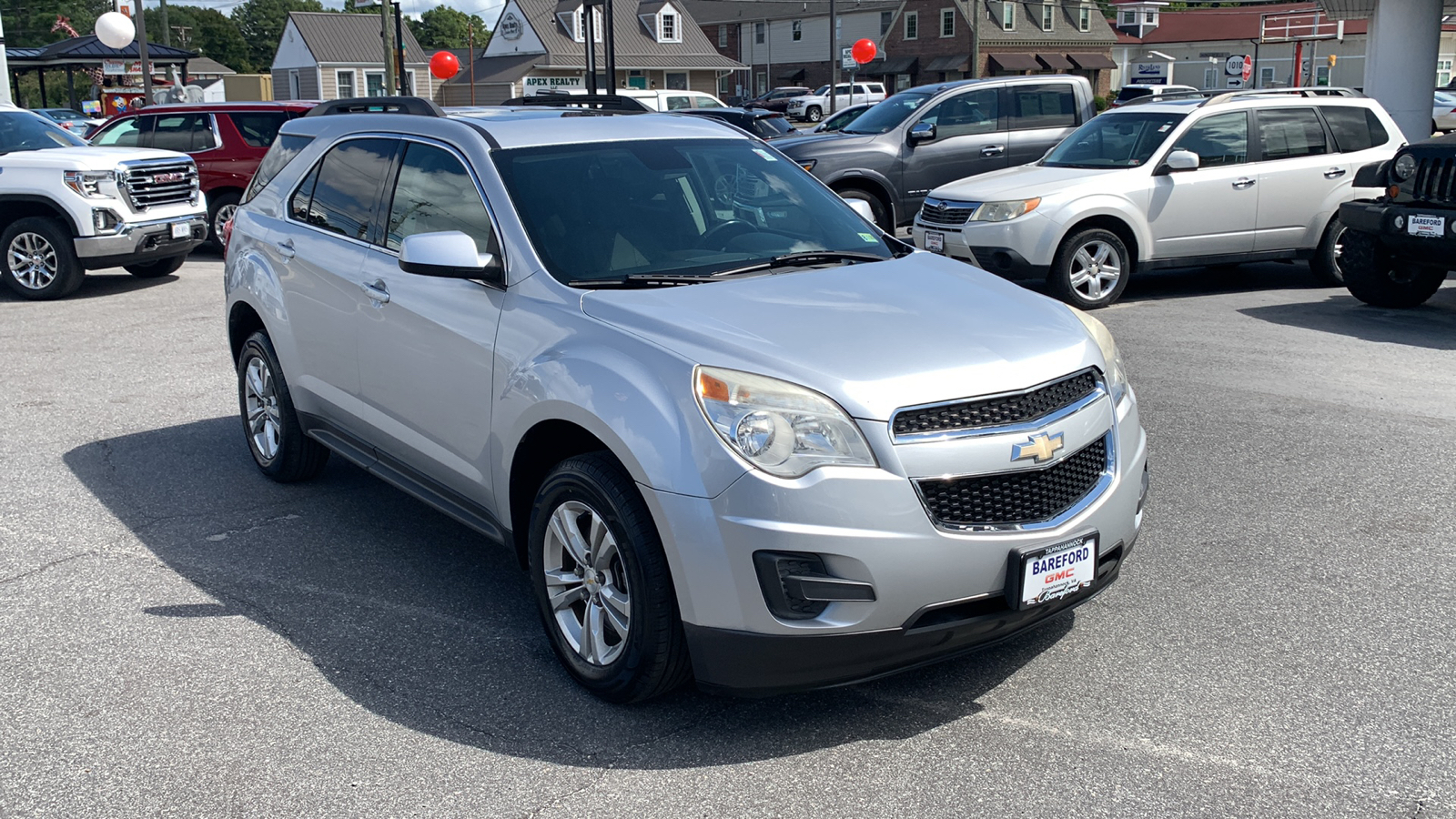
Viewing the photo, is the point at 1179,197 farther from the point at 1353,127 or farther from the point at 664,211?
the point at 664,211

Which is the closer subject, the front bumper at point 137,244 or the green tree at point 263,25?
the front bumper at point 137,244

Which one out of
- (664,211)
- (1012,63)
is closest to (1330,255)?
(664,211)

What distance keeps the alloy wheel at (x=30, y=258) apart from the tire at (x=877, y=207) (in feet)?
27.9

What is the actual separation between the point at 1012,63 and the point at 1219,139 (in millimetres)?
62024

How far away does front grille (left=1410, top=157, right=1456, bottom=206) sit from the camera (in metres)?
9.59

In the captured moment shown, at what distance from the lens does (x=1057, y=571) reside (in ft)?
12.0

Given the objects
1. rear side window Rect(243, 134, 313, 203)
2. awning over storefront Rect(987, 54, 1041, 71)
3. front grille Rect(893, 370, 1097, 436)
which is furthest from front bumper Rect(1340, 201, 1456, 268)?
awning over storefront Rect(987, 54, 1041, 71)

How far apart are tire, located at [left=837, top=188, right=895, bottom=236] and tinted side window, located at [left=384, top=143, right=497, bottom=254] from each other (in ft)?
33.9

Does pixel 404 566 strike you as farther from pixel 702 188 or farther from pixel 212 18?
pixel 212 18

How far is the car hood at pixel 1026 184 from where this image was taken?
11.0m

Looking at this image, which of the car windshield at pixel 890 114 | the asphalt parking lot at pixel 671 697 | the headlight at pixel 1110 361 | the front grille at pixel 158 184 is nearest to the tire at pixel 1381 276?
the asphalt parking lot at pixel 671 697

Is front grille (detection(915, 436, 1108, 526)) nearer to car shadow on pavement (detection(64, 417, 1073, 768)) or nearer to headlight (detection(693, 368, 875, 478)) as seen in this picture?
headlight (detection(693, 368, 875, 478))

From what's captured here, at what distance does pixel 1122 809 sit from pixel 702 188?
2703 mm

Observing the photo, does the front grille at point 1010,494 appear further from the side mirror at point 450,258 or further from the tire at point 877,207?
the tire at point 877,207
